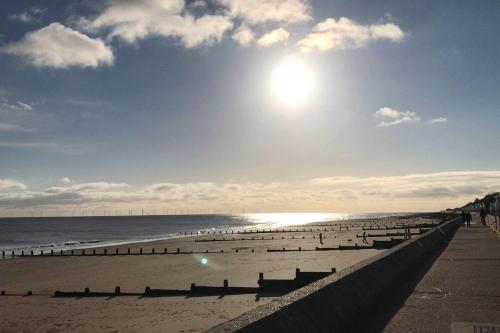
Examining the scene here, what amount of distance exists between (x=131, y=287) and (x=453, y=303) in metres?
24.2

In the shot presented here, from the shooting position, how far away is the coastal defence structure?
5.51 metres

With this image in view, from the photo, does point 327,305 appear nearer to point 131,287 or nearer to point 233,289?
point 233,289

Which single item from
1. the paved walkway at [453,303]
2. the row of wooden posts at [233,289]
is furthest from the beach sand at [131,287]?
the paved walkway at [453,303]

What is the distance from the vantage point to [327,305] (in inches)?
289

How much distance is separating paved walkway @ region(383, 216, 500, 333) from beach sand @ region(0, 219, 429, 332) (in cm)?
923

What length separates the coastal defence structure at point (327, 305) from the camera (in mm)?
5508

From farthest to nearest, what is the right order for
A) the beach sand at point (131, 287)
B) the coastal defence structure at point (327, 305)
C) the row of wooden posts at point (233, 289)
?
the row of wooden posts at point (233, 289), the beach sand at point (131, 287), the coastal defence structure at point (327, 305)

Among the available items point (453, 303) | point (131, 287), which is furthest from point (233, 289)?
point (453, 303)

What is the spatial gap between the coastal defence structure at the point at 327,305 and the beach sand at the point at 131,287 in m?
9.29

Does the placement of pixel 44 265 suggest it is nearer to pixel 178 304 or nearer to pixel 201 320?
pixel 178 304

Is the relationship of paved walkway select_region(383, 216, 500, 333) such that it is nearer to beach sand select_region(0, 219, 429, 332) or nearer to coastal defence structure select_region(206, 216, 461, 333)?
coastal defence structure select_region(206, 216, 461, 333)

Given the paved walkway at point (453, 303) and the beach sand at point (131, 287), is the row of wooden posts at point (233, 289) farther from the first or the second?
the paved walkway at point (453, 303)

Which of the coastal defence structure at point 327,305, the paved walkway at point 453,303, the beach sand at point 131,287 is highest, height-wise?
the coastal defence structure at point 327,305

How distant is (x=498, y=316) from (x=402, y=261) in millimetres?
6122
